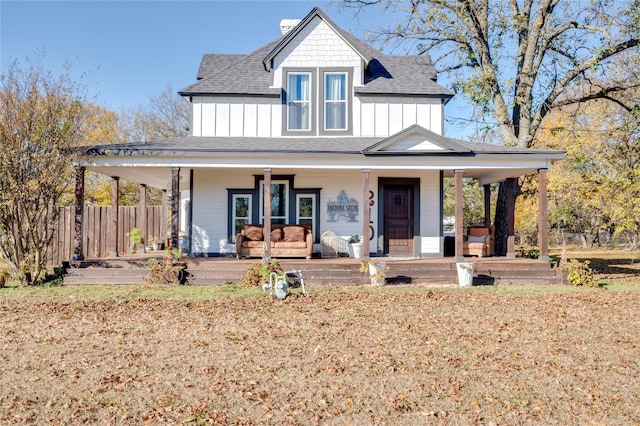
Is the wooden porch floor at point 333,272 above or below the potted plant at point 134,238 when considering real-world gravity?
below

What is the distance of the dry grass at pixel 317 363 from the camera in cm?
419

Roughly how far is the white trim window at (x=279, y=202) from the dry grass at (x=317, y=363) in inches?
228

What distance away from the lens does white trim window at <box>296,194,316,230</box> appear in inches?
579

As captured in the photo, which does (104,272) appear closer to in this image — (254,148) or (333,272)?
(254,148)

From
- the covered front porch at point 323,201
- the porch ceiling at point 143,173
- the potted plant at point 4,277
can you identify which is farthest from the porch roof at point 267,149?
the potted plant at point 4,277

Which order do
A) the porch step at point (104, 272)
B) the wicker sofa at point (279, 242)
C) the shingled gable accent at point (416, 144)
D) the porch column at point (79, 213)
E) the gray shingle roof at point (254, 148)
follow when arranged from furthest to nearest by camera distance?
the wicker sofa at point (279, 242), the shingled gable accent at point (416, 144), the gray shingle roof at point (254, 148), the porch column at point (79, 213), the porch step at point (104, 272)

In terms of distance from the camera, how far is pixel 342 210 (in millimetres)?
14719

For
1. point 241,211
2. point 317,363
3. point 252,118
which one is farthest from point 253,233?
point 317,363

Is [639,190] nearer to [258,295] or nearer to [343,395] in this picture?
[258,295]

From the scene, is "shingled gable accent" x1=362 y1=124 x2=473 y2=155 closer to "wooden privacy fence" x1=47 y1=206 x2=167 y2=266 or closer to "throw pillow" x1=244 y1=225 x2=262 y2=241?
"throw pillow" x1=244 y1=225 x2=262 y2=241

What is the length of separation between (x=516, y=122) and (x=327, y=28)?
7.80 meters

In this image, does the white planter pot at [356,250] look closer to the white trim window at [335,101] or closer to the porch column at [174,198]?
the white trim window at [335,101]

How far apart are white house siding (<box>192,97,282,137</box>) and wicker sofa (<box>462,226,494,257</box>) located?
22.1 feet

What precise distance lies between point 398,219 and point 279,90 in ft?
17.8
